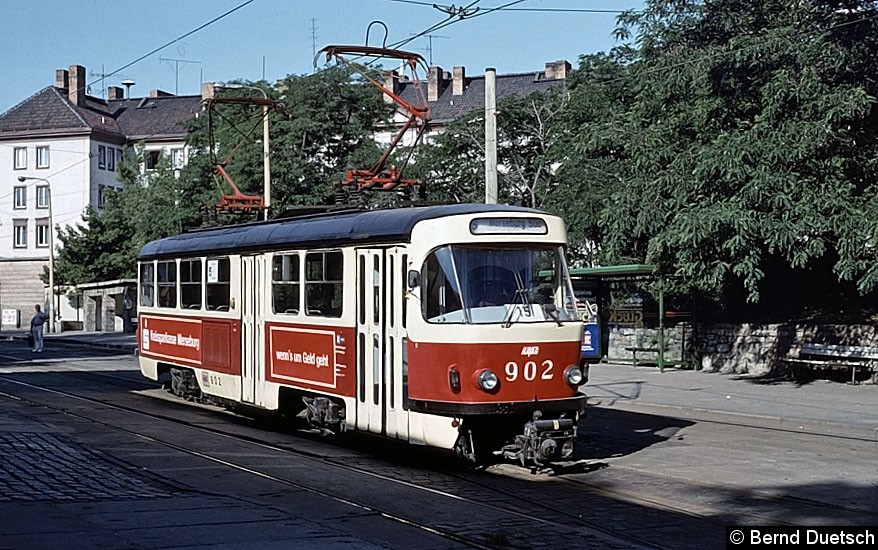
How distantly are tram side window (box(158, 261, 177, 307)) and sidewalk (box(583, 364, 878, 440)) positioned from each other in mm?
7732

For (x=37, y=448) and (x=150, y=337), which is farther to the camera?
(x=150, y=337)

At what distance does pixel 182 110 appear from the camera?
92312 millimetres

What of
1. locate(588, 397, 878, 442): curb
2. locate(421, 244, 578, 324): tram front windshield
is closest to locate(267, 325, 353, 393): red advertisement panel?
locate(421, 244, 578, 324): tram front windshield

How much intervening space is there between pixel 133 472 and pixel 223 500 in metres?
2.11

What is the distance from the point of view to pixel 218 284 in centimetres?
1902

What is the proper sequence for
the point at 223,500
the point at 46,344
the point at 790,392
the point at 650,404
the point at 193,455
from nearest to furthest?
the point at 223,500
the point at 193,455
the point at 650,404
the point at 790,392
the point at 46,344

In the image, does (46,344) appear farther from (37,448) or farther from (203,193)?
(37,448)

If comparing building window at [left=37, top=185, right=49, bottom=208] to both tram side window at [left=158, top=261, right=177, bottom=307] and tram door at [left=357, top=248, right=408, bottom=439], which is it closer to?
tram side window at [left=158, top=261, right=177, bottom=307]

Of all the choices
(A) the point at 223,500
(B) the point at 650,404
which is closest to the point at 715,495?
(A) the point at 223,500

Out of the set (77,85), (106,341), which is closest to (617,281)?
(106,341)

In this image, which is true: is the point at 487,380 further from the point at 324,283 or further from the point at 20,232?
the point at 20,232

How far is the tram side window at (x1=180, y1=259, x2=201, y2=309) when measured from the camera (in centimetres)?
1992

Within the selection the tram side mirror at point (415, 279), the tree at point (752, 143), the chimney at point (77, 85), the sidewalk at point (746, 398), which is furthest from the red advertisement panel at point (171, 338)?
the chimney at point (77, 85)

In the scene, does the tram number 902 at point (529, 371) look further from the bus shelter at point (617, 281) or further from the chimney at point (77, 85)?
the chimney at point (77, 85)
